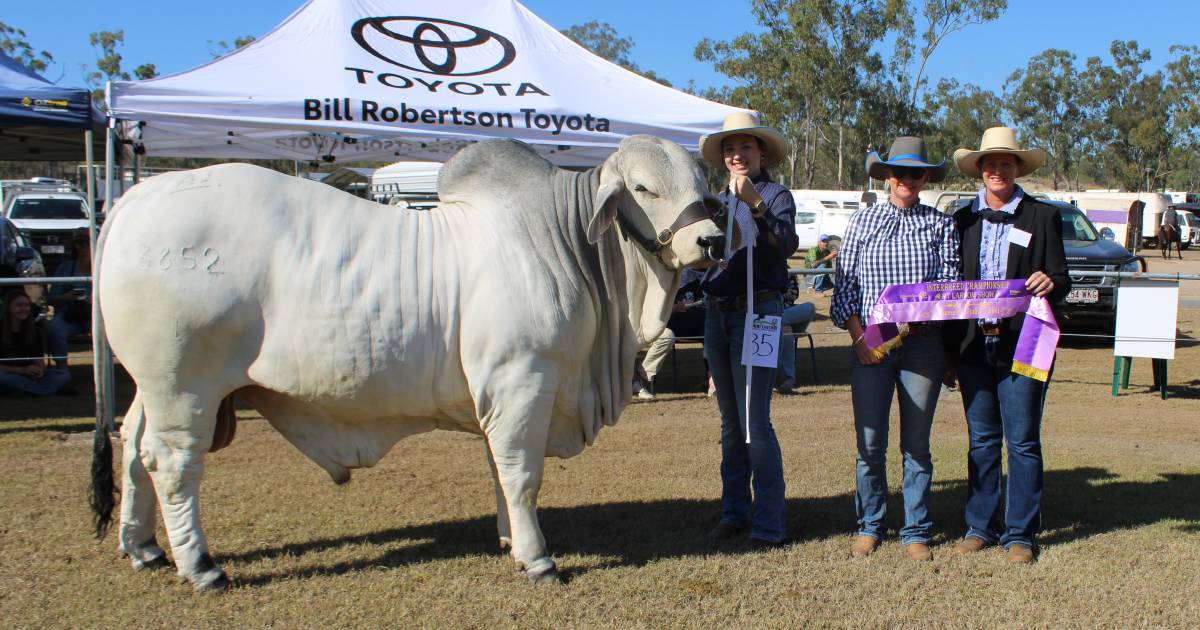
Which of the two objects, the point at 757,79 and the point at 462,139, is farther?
the point at 757,79

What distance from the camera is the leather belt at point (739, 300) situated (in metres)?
4.76

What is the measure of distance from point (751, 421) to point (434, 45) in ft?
16.9

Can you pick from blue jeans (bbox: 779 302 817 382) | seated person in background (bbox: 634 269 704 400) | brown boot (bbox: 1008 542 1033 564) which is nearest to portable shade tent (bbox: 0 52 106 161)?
seated person in background (bbox: 634 269 704 400)

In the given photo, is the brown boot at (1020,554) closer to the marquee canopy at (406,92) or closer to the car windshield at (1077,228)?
the marquee canopy at (406,92)

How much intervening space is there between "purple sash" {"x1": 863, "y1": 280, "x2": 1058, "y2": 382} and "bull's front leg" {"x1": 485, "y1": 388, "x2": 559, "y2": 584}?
164 cm

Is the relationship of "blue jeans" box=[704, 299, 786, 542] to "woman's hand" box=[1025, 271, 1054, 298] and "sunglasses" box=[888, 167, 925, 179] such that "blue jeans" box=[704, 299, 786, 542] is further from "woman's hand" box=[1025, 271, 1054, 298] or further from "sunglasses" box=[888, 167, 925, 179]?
"woman's hand" box=[1025, 271, 1054, 298]

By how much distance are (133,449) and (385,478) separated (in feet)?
6.87

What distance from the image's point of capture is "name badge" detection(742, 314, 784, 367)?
4660 mm

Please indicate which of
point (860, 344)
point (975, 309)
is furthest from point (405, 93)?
point (975, 309)

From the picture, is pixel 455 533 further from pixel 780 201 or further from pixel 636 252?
pixel 780 201

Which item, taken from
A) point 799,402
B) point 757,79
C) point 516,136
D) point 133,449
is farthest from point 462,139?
point 757,79

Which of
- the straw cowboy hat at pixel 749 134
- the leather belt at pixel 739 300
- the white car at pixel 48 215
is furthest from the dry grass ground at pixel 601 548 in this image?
the white car at pixel 48 215

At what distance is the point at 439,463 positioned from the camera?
662 cm

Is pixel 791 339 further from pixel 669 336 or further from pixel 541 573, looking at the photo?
pixel 541 573
